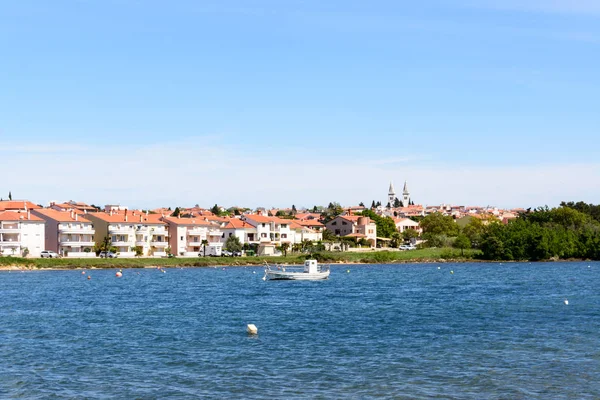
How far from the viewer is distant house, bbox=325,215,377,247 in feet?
517

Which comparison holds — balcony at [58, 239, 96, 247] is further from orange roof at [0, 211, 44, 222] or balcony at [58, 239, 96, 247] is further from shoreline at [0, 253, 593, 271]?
shoreline at [0, 253, 593, 271]

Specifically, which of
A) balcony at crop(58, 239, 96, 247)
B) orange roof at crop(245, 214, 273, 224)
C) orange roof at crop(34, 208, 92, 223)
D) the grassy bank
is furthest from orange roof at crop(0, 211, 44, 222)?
orange roof at crop(245, 214, 273, 224)

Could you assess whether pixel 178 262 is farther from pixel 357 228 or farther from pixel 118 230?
pixel 357 228

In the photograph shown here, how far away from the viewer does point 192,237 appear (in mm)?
130250

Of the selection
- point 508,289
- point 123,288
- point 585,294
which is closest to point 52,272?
point 123,288

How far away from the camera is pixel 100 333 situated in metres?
35.4

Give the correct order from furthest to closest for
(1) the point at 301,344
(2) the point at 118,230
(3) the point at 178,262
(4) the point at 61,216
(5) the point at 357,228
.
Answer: (5) the point at 357,228, (2) the point at 118,230, (4) the point at 61,216, (3) the point at 178,262, (1) the point at 301,344

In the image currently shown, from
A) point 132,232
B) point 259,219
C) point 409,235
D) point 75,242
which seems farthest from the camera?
point 409,235

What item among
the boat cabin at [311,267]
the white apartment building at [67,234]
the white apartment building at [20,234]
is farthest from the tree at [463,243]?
the white apartment building at [20,234]

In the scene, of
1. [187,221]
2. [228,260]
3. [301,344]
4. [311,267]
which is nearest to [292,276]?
[311,267]

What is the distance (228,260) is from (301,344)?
83384 mm

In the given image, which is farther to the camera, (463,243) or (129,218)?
(463,243)

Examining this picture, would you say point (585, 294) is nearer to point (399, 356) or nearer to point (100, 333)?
point (399, 356)

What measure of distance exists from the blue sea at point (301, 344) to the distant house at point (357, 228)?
9568 centimetres
